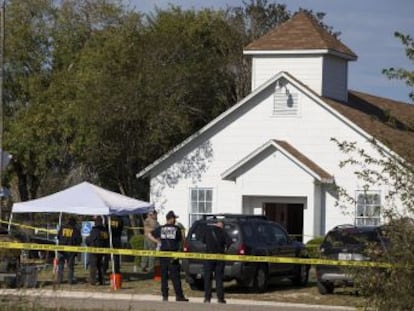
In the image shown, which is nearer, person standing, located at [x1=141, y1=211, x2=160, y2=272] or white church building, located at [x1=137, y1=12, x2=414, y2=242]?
person standing, located at [x1=141, y1=211, x2=160, y2=272]

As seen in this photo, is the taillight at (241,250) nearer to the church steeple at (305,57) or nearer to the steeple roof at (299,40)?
the church steeple at (305,57)

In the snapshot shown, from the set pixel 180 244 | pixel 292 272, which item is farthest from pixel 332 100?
pixel 180 244

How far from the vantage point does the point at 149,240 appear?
1215 inches

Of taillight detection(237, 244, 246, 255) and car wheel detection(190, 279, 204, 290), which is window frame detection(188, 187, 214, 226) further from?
taillight detection(237, 244, 246, 255)

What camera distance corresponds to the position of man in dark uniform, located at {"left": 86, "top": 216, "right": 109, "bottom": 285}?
93.6 ft

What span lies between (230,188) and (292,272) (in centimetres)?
1208

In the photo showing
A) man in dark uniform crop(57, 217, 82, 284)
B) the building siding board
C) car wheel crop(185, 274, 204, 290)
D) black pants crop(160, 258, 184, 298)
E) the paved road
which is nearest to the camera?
the paved road

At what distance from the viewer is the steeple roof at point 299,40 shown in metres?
40.4

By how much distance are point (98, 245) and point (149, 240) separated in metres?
2.49

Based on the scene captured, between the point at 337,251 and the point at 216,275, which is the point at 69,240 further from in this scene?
the point at 337,251

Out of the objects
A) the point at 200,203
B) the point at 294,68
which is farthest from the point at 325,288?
the point at 294,68

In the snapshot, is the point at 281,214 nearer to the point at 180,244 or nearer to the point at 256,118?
the point at 256,118

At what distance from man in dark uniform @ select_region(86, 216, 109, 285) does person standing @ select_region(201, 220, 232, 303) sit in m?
5.46

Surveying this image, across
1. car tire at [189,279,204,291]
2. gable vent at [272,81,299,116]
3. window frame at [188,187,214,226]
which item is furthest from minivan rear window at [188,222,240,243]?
window frame at [188,187,214,226]
